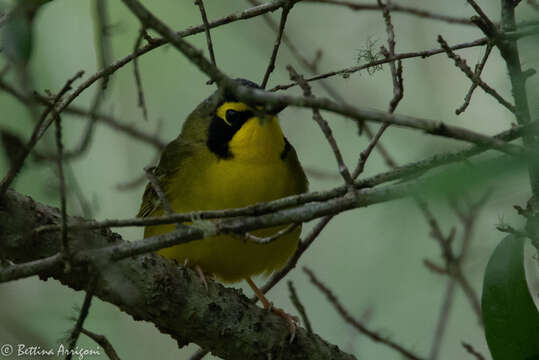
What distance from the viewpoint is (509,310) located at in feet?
8.95

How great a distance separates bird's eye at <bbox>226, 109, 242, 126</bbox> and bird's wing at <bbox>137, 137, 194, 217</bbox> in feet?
1.03

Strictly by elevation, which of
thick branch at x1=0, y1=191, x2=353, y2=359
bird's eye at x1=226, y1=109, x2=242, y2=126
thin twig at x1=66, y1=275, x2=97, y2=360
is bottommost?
thin twig at x1=66, y1=275, x2=97, y2=360

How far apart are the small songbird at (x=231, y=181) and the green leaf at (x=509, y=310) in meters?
1.82

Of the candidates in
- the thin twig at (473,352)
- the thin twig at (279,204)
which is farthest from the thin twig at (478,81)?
the thin twig at (473,352)

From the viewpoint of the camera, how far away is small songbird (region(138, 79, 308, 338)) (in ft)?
14.9

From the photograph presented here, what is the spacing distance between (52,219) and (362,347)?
4520 mm

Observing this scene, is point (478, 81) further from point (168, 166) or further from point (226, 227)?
point (168, 166)

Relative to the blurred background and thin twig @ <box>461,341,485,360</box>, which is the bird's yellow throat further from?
the blurred background

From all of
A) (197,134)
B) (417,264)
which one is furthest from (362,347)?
(197,134)

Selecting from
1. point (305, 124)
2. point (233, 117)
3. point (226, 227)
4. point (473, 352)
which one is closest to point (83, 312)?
point (226, 227)

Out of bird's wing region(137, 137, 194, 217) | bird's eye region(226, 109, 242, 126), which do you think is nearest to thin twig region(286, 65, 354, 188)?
bird's eye region(226, 109, 242, 126)

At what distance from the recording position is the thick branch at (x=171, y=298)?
308 centimetres

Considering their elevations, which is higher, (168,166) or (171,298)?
(168,166)

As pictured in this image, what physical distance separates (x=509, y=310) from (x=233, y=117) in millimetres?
2575
